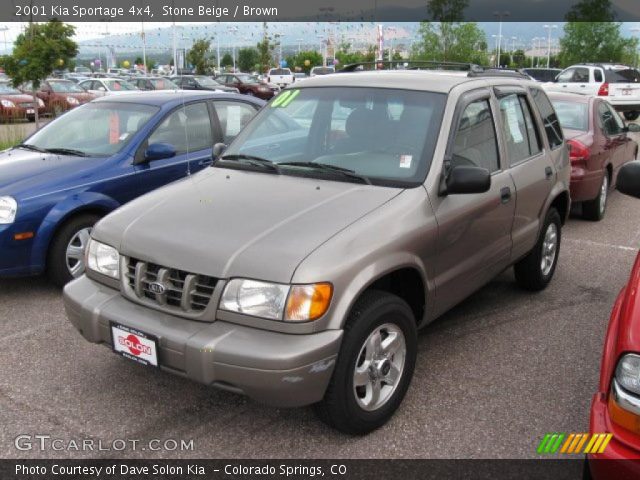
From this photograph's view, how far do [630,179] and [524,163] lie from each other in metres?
1.64

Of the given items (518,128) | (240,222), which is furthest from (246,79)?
(240,222)

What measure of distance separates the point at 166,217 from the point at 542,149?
320cm

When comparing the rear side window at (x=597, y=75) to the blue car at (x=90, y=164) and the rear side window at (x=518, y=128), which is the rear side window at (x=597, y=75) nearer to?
the blue car at (x=90, y=164)

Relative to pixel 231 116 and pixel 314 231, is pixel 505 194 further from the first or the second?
pixel 231 116

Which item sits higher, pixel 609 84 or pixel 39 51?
pixel 39 51

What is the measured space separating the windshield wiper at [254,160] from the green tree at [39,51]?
8837mm

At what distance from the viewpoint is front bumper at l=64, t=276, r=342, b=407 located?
2.79 metres

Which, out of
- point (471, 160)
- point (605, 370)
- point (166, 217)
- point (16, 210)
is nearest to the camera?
point (605, 370)

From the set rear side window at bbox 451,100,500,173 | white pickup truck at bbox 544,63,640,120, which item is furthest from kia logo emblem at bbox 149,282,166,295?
white pickup truck at bbox 544,63,640,120

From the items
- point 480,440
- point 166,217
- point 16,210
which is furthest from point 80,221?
point 480,440

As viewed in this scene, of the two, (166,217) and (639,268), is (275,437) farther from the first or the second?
(639,268)

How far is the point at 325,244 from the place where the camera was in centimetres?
301

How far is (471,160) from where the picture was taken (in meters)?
4.06

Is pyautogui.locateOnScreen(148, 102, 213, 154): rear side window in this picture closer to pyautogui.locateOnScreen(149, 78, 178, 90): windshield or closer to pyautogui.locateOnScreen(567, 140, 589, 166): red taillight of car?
pyautogui.locateOnScreen(567, 140, 589, 166): red taillight of car
